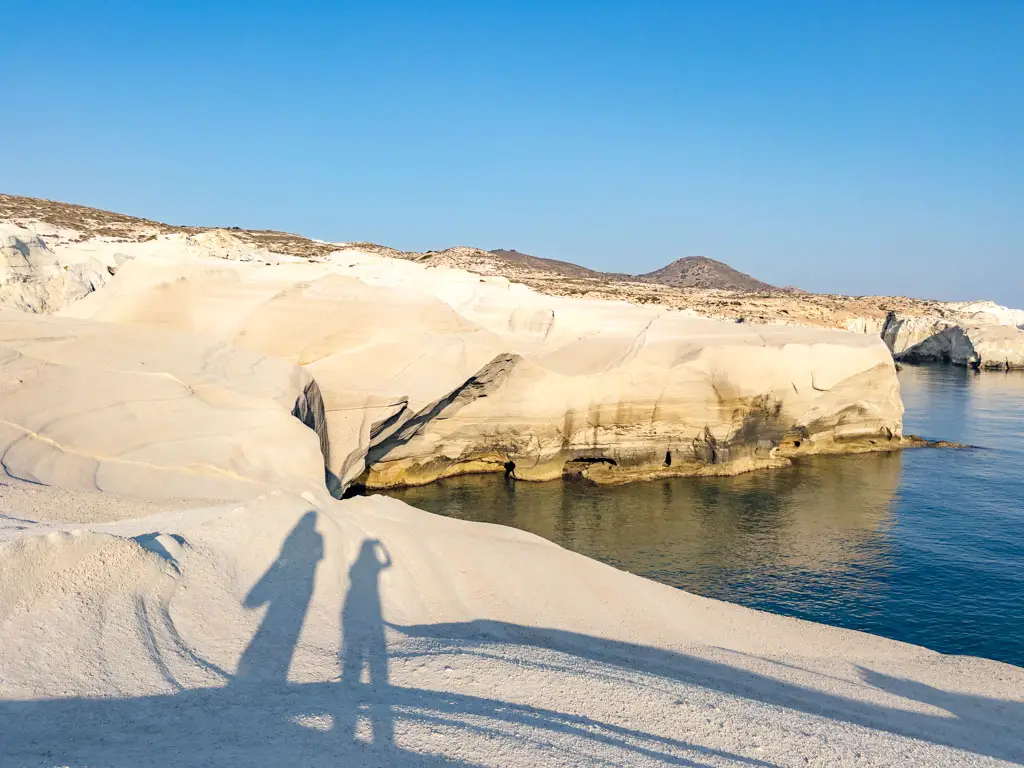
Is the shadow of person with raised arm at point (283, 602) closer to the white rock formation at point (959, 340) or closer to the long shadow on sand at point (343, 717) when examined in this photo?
the long shadow on sand at point (343, 717)

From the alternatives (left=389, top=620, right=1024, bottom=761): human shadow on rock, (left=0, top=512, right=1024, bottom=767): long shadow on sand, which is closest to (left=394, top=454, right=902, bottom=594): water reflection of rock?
(left=389, top=620, right=1024, bottom=761): human shadow on rock

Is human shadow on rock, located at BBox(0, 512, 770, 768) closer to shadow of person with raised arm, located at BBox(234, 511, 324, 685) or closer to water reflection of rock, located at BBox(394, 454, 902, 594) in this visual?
shadow of person with raised arm, located at BBox(234, 511, 324, 685)

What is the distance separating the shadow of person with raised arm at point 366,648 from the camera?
612 cm

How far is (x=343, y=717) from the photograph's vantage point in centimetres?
616


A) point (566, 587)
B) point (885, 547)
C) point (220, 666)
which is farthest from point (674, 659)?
point (885, 547)

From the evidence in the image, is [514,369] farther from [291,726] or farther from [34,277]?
[291,726]

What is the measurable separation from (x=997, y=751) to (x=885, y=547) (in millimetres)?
13351

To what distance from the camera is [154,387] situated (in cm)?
1592

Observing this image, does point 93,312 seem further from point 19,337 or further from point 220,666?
point 220,666

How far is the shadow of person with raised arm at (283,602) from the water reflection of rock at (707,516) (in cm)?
1148

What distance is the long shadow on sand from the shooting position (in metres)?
5.39

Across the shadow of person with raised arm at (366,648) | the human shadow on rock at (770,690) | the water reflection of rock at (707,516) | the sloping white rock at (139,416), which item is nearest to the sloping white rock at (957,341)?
the water reflection of rock at (707,516)

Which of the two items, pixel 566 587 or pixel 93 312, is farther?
pixel 93 312

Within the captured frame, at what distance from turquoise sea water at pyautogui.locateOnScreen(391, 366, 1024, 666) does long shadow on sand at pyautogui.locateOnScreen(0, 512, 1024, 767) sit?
785cm
